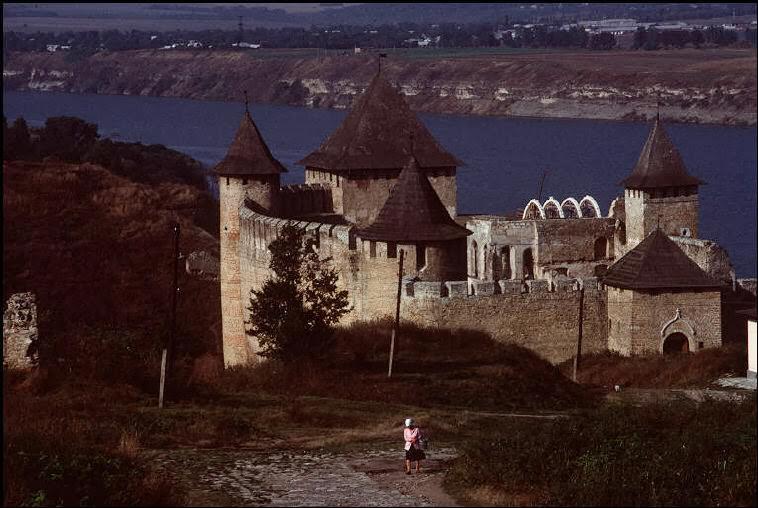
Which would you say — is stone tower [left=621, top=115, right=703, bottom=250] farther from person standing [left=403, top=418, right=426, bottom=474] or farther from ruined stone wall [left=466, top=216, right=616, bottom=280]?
person standing [left=403, top=418, right=426, bottom=474]

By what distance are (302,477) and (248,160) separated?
16.0m

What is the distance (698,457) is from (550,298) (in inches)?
445

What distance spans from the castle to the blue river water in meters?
1.92

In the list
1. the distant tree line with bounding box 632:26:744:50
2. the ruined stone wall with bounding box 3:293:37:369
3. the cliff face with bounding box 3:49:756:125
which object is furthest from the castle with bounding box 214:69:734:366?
the cliff face with bounding box 3:49:756:125

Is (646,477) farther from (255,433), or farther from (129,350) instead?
(129,350)

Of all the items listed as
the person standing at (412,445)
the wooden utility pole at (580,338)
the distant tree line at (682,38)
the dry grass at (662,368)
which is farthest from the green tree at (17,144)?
the person standing at (412,445)

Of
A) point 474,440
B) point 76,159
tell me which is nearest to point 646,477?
point 474,440

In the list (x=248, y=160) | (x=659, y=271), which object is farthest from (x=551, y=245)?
(x=659, y=271)

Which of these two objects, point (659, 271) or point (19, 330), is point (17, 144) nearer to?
point (659, 271)

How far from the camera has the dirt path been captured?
477 inches

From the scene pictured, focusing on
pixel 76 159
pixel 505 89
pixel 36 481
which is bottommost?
pixel 36 481

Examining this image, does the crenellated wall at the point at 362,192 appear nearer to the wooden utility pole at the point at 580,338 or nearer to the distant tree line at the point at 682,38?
the wooden utility pole at the point at 580,338

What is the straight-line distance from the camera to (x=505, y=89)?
94625 millimetres

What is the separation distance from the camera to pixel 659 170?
28406mm
